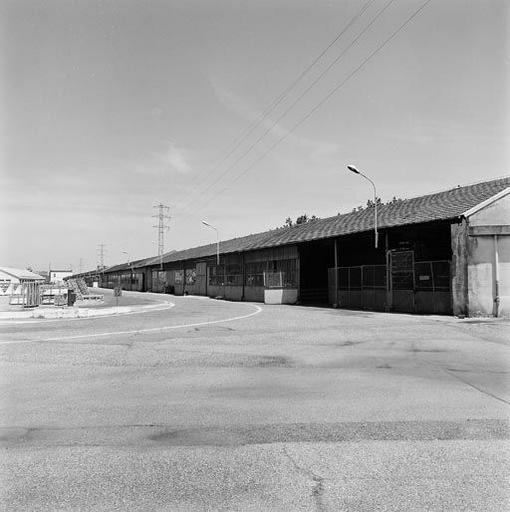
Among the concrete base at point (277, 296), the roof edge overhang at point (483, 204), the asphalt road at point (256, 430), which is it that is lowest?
the asphalt road at point (256, 430)

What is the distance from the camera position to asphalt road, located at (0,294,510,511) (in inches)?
140

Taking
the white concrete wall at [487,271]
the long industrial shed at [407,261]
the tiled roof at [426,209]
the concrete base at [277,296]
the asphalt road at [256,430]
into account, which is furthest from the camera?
the concrete base at [277,296]

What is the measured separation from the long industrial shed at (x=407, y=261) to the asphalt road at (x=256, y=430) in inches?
400

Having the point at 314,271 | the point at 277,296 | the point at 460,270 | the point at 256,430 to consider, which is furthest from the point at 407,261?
the point at 256,430

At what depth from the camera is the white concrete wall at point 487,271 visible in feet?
63.7

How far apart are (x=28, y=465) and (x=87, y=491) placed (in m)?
0.89

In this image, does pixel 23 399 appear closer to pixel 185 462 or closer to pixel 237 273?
pixel 185 462

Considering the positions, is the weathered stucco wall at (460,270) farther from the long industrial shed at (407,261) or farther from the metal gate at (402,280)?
the metal gate at (402,280)

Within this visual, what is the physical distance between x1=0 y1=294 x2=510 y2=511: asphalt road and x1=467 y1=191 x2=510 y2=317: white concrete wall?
977cm

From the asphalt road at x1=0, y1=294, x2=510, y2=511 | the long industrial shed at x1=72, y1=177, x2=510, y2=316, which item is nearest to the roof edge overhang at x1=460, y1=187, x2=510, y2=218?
the long industrial shed at x1=72, y1=177, x2=510, y2=316

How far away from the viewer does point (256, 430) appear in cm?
503

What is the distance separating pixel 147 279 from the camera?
81062 mm

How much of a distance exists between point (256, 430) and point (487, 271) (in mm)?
17503

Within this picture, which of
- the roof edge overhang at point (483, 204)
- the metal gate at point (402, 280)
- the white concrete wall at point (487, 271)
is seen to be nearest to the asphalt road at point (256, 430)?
the white concrete wall at point (487, 271)
